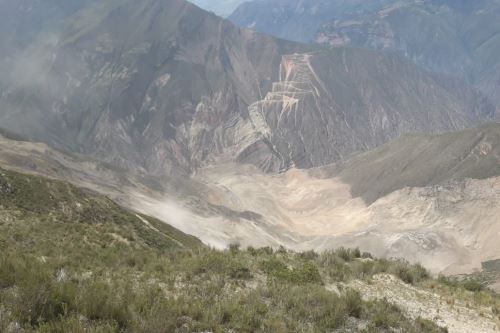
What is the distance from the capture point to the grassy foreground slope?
29.6ft

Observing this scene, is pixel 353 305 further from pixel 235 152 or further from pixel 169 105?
pixel 169 105


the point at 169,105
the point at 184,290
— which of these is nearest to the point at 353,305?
the point at 184,290

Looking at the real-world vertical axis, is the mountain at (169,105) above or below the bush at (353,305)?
above

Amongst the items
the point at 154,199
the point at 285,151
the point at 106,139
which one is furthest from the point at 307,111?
the point at 154,199

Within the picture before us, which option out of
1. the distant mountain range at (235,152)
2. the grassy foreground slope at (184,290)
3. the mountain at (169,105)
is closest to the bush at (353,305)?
the grassy foreground slope at (184,290)

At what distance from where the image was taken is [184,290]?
12.2 metres

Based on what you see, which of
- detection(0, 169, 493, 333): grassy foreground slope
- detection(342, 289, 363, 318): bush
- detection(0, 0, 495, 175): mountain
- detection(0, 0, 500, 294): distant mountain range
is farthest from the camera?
detection(0, 0, 495, 175): mountain

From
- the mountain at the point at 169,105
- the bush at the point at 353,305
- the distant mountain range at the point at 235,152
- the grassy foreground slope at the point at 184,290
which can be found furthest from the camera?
the mountain at the point at 169,105

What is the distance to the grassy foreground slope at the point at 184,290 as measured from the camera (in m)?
9.02

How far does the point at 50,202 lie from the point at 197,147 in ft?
443

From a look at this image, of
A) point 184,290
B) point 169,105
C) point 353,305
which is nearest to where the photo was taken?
point 353,305

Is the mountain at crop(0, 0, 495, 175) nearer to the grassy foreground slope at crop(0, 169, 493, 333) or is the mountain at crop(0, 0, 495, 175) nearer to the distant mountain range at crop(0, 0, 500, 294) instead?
the distant mountain range at crop(0, 0, 500, 294)

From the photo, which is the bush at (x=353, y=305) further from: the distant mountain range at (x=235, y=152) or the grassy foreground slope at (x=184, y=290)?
the distant mountain range at (x=235, y=152)

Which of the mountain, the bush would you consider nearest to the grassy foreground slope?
the bush
